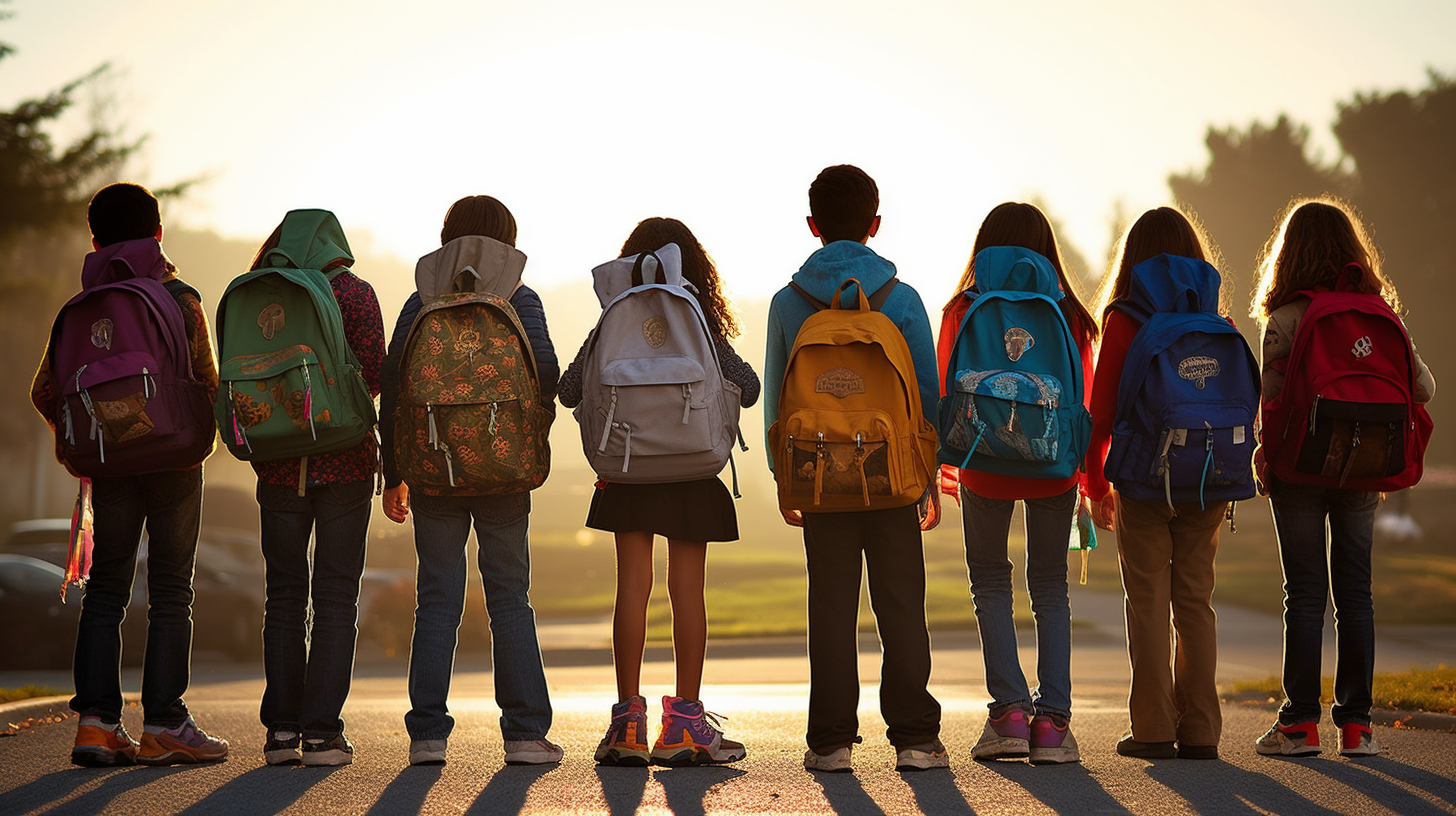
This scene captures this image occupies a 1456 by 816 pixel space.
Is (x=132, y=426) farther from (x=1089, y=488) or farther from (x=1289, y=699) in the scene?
(x=1289, y=699)

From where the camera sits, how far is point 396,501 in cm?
534

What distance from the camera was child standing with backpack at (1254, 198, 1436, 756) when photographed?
5.41 meters

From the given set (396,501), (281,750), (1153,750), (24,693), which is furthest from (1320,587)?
(24,693)

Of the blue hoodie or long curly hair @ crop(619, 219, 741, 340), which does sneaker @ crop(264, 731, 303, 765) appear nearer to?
the blue hoodie

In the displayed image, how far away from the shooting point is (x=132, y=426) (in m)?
5.19

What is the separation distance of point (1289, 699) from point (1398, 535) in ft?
108

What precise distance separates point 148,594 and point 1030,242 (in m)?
3.67

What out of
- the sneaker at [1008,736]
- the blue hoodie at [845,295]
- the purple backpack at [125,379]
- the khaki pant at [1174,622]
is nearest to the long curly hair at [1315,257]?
the khaki pant at [1174,622]

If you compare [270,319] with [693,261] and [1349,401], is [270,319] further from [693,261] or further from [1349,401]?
[1349,401]

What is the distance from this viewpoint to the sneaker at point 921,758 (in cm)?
507

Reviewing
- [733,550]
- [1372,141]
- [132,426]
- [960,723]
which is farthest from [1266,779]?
[1372,141]

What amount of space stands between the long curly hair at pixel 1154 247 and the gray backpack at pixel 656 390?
1.63 meters

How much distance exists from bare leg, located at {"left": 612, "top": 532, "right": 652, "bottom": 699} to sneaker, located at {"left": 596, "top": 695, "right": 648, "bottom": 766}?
67mm

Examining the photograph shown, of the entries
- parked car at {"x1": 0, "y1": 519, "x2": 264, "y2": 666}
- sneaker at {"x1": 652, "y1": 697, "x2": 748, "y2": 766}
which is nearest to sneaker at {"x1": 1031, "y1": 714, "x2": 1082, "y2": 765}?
sneaker at {"x1": 652, "y1": 697, "x2": 748, "y2": 766}
